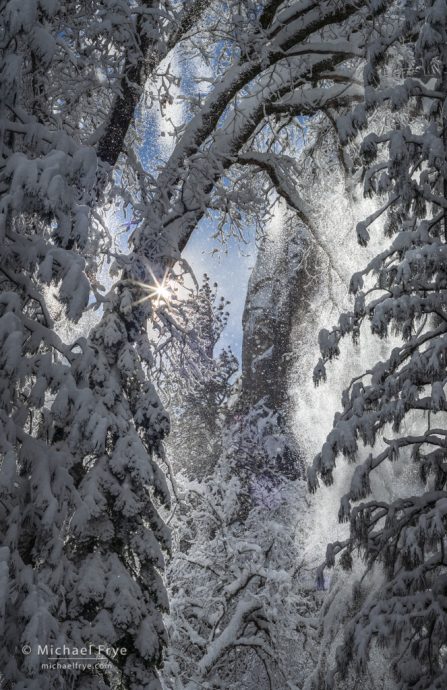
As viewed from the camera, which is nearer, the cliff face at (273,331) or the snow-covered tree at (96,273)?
the snow-covered tree at (96,273)

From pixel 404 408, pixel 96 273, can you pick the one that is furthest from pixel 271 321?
pixel 404 408

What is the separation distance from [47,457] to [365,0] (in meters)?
4.70

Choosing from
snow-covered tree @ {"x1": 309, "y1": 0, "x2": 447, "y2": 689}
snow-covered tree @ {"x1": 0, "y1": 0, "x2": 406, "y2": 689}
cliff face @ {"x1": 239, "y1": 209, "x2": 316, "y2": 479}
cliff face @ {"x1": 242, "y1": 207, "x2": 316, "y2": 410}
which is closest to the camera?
snow-covered tree @ {"x1": 0, "y1": 0, "x2": 406, "y2": 689}

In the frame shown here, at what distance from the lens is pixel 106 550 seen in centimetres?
484

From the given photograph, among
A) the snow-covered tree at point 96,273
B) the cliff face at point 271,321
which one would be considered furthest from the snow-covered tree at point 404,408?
the cliff face at point 271,321

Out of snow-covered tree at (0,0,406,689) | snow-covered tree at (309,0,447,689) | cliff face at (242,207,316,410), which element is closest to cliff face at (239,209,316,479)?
cliff face at (242,207,316,410)

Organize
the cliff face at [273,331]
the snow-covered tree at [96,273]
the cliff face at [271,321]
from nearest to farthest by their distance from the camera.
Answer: the snow-covered tree at [96,273] < the cliff face at [273,331] < the cliff face at [271,321]

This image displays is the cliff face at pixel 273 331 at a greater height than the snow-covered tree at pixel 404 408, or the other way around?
the cliff face at pixel 273 331

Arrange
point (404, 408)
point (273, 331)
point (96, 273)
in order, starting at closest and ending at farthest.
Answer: point (404, 408) → point (96, 273) → point (273, 331)

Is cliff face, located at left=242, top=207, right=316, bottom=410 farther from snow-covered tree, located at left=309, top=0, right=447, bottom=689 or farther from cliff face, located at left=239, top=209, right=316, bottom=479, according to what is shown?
snow-covered tree, located at left=309, top=0, right=447, bottom=689

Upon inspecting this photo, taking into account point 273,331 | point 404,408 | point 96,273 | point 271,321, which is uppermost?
point 271,321

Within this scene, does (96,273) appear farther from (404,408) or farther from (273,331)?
(273,331)

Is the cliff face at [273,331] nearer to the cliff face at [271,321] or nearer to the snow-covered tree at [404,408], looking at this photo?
the cliff face at [271,321]

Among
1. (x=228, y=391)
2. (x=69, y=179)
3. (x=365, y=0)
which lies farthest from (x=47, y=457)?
(x=228, y=391)
